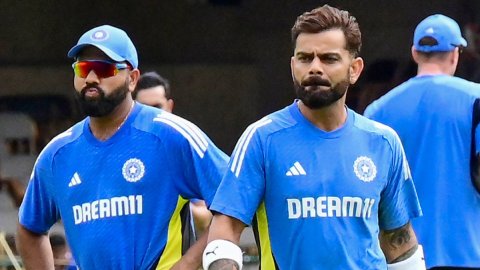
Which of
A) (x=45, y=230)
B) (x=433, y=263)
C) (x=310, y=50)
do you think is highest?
(x=310, y=50)

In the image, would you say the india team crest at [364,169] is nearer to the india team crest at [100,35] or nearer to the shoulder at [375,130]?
the shoulder at [375,130]

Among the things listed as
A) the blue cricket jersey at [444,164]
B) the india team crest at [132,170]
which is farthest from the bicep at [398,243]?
the blue cricket jersey at [444,164]

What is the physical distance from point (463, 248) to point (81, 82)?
2.37 meters

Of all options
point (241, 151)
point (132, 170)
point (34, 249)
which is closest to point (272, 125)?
point (241, 151)

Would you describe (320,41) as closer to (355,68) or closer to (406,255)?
(355,68)

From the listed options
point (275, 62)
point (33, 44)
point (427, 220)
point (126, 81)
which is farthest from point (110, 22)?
point (126, 81)

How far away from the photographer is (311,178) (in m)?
5.09

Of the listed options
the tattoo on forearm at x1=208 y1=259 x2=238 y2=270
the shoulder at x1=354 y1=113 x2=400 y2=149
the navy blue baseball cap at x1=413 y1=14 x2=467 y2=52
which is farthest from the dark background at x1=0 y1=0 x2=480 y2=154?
the tattoo on forearm at x1=208 y1=259 x2=238 y2=270

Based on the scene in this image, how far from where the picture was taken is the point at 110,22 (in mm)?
14727

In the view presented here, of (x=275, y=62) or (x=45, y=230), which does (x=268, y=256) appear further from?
(x=275, y=62)

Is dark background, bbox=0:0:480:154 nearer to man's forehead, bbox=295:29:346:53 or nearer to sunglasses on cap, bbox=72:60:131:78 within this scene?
sunglasses on cap, bbox=72:60:131:78

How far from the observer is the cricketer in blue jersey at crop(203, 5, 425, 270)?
5051 millimetres

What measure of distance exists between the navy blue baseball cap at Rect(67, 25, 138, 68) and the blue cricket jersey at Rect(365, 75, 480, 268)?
5.97 ft

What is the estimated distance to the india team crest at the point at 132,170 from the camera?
5.68 meters
